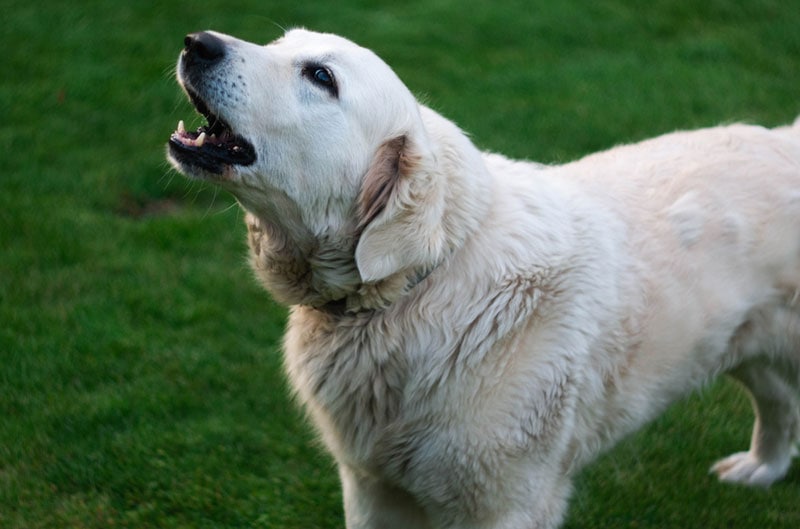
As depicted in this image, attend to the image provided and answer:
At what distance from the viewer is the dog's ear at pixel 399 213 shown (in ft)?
9.46

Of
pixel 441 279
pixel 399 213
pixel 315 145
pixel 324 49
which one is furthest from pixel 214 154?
pixel 441 279

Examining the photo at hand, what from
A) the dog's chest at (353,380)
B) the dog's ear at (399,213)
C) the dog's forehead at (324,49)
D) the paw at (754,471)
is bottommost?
the paw at (754,471)

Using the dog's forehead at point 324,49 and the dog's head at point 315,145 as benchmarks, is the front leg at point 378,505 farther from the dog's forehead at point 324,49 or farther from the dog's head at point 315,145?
the dog's forehead at point 324,49

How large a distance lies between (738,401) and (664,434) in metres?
0.54

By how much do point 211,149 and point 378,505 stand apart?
135 cm

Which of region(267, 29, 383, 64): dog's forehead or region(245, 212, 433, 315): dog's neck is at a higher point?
region(267, 29, 383, 64): dog's forehead

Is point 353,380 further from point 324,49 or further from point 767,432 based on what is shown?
point 767,432

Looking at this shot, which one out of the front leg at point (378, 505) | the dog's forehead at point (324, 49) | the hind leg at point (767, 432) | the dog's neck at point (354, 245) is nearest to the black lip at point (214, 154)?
the dog's neck at point (354, 245)

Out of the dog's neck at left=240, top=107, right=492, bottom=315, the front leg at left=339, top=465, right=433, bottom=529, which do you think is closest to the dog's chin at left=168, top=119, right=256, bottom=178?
the dog's neck at left=240, top=107, right=492, bottom=315

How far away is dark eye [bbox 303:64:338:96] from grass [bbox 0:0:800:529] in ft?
6.09

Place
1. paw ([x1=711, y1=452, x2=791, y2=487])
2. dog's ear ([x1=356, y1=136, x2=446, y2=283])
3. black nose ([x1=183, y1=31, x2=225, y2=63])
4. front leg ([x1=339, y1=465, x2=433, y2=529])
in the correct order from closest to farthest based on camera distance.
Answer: dog's ear ([x1=356, y1=136, x2=446, y2=283])
black nose ([x1=183, y1=31, x2=225, y2=63])
front leg ([x1=339, y1=465, x2=433, y2=529])
paw ([x1=711, y1=452, x2=791, y2=487])

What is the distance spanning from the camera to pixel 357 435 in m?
3.19

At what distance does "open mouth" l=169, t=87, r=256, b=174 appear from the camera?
9.90ft

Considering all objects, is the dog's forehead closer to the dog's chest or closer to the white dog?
the white dog
